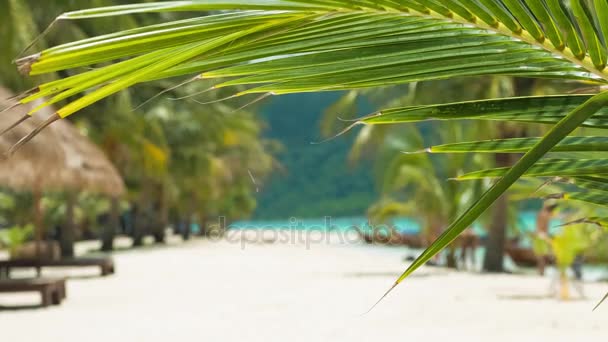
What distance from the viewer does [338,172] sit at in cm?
8381

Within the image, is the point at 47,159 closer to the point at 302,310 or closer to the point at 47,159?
the point at 47,159

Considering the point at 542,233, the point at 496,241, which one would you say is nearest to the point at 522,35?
the point at 542,233

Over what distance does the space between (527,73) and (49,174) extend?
11197 millimetres

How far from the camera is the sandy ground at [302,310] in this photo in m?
6.64

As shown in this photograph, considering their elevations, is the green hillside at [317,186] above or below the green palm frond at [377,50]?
below

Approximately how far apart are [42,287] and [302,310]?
2.59 m

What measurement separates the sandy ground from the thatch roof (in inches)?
58.3

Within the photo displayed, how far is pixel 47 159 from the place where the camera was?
11117mm

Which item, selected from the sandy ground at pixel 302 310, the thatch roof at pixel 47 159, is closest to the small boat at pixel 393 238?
the sandy ground at pixel 302 310

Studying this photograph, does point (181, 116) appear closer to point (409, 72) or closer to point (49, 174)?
point (49, 174)

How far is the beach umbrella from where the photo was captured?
10.3 metres

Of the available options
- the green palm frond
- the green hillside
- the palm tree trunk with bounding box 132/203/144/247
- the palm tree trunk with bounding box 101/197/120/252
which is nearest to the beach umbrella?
the palm tree trunk with bounding box 101/197/120/252

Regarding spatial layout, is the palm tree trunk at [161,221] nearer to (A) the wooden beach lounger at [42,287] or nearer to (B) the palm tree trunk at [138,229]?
(B) the palm tree trunk at [138,229]

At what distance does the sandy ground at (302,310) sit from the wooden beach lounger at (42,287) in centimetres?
15
